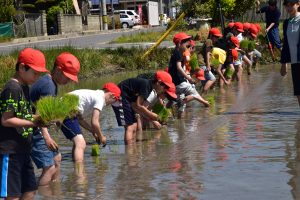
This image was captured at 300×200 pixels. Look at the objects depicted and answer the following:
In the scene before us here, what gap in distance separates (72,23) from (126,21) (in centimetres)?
1170

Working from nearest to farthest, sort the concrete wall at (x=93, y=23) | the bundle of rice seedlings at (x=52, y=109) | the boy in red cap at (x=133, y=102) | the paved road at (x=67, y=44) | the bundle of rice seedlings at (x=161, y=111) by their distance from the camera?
1. the bundle of rice seedlings at (x=52, y=109)
2. the boy in red cap at (x=133, y=102)
3. the bundle of rice seedlings at (x=161, y=111)
4. the paved road at (x=67, y=44)
5. the concrete wall at (x=93, y=23)

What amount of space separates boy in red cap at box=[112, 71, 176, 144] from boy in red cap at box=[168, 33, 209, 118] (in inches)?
83.3

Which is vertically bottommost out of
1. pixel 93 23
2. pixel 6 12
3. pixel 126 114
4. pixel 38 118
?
pixel 126 114

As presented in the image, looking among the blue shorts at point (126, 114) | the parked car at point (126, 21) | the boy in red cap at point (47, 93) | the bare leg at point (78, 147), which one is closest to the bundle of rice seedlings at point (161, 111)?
the blue shorts at point (126, 114)

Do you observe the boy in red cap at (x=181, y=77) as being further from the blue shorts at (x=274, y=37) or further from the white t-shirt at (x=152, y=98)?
the blue shorts at (x=274, y=37)

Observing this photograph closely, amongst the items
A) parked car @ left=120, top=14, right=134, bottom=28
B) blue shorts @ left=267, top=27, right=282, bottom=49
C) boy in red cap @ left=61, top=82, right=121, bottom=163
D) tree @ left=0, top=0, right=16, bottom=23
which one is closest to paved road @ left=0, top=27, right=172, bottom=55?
blue shorts @ left=267, top=27, right=282, bottom=49

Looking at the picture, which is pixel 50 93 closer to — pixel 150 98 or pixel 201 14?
pixel 150 98

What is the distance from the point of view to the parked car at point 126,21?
2785 inches

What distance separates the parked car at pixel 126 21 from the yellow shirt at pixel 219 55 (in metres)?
54.6

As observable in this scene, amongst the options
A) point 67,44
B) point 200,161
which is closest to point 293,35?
point 200,161

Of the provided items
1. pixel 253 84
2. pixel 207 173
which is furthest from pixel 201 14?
pixel 207 173

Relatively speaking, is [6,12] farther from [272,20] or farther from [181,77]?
[181,77]

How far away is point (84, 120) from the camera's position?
9.07 m

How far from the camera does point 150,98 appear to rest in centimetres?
1084
